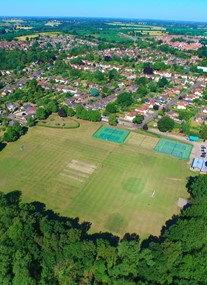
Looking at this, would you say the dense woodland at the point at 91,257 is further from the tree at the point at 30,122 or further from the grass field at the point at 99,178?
the tree at the point at 30,122

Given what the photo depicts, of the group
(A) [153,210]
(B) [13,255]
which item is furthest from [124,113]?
(B) [13,255]

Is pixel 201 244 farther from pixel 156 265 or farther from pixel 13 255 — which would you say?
pixel 13 255

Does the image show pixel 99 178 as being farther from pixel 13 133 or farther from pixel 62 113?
pixel 62 113

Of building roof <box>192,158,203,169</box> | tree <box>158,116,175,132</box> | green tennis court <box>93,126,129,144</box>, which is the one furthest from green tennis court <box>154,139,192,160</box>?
green tennis court <box>93,126,129,144</box>

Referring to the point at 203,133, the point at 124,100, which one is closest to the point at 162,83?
the point at 124,100

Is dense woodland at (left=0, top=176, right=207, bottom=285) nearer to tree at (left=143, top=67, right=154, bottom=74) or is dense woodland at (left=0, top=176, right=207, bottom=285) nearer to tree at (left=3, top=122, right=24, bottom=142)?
tree at (left=3, top=122, right=24, bottom=142)

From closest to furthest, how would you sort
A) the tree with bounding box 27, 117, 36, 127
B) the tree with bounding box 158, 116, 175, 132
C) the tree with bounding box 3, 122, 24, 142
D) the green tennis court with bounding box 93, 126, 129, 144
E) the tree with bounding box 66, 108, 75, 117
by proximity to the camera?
the tree with bounding box 3, 122, 24, 142 < the green tennis court with bounding box 93, 126, 129, 144 < the tree with bounding box 158, 116, 175, 132 < the tree with bounding box 27, 117, 36, 127 < the tree with bounding box 66, 108, 75, 117

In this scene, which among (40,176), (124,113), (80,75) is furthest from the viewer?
(80,75)
